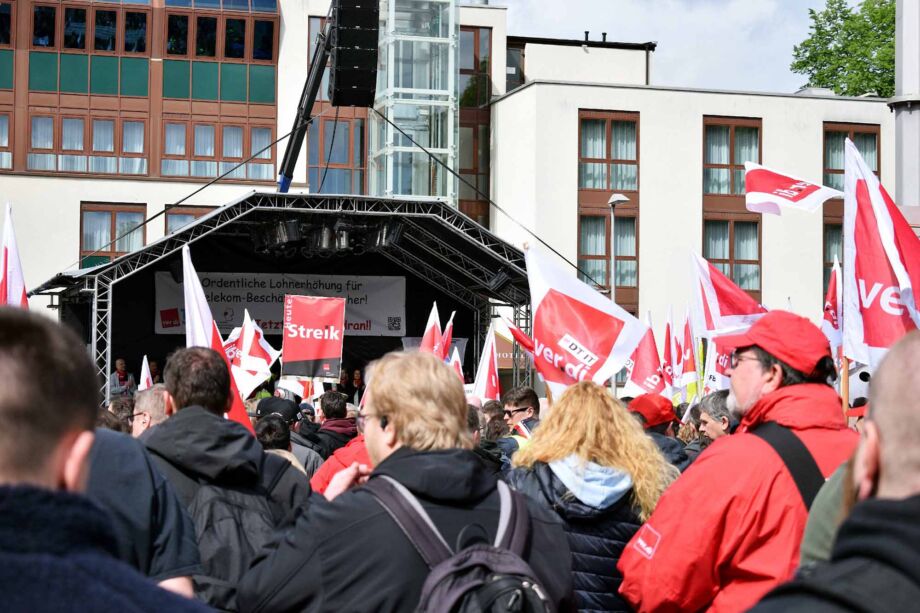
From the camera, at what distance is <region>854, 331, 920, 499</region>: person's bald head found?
172 cm

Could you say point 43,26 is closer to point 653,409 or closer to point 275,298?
point 275,298

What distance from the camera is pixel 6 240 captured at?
9320 mm

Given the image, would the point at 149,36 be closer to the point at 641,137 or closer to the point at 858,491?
the point at 641,137

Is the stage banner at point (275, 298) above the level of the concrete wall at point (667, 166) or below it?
below

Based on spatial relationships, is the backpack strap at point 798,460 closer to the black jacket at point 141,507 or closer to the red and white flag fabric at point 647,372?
the black jacket at point 141,507

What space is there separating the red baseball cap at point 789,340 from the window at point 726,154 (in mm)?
34265

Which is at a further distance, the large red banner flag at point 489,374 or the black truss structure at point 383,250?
the black truss structure at point 383,250

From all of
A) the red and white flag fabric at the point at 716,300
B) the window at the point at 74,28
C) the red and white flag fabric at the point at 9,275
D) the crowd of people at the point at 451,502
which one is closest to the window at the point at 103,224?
the window at the point at 74,28

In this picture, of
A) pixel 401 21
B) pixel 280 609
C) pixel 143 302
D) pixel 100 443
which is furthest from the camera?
pixel 401 21

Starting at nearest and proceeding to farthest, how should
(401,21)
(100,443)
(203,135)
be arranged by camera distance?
(100,443)
(401,21)
(203,135)

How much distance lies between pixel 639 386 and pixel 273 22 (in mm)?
26447

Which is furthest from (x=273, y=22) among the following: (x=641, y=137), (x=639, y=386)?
(x=639, y=386)

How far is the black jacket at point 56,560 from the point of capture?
1.46 meters

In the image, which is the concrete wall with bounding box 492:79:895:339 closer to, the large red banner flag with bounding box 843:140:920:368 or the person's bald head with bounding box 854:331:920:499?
the large red banner flag with bounding box 843:140:920:368
